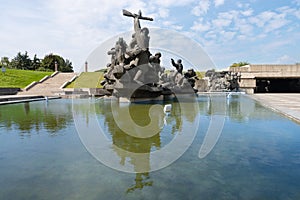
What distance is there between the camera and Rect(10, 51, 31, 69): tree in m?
58.4

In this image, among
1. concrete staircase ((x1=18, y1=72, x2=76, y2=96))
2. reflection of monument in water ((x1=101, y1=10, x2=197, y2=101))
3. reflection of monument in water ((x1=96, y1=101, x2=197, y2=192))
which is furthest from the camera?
concrete staircase ((x1=18, y1=72, x2=76, y2=96))

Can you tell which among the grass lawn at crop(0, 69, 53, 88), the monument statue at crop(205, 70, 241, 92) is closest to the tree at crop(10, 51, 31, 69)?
the grass lawn at crop(0, 69, 53, 88)

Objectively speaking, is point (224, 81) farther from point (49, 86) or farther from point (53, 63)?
point (53, 63)

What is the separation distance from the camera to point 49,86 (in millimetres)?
32219

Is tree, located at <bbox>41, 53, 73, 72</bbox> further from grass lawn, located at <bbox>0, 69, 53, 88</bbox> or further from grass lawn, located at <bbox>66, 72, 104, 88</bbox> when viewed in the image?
grass lawn, located at <bbox>66, 72, 104, 88</bbox>

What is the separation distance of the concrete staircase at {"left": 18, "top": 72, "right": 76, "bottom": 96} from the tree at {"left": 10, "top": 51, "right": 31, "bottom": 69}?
25.5m

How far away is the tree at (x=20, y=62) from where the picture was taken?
5841cm

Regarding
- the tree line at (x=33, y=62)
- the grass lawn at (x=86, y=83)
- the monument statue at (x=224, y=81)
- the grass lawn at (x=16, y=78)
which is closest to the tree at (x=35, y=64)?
the tree line at (x=33, y=62)

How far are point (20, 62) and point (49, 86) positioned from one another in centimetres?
3368

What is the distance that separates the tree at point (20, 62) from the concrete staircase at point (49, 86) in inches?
1004

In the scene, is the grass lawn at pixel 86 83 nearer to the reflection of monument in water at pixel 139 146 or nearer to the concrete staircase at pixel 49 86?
the concrete staircase at pixel 49 86

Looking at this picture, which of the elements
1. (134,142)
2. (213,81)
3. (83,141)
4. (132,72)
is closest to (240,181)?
(134,142)

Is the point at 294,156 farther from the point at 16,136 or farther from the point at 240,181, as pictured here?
the point at 16,136

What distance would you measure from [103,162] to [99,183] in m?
0.90
